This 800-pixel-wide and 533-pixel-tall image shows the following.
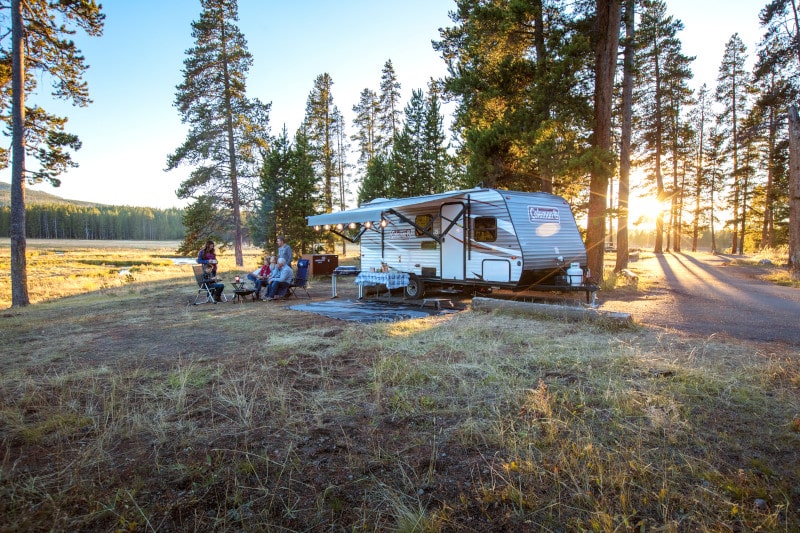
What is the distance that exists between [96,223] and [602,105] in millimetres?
125862

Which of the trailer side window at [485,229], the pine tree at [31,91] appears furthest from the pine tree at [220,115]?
the trailer side window at [485,229]

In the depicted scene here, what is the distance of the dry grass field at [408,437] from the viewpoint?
2096mm

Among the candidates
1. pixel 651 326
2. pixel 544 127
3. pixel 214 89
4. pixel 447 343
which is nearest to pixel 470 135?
pixel 544 127

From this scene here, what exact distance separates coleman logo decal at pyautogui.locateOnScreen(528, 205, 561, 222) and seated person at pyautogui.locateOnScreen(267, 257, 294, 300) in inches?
246

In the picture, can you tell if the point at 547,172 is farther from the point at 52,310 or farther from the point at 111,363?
the point at 52,310

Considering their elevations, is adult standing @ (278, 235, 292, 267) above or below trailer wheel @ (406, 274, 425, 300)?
above

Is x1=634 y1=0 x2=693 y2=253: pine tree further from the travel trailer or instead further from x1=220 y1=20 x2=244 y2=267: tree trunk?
x1=220 y1=20 x2=244 y2=267: tree trunk

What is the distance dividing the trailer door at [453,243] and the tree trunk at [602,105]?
3880 mm

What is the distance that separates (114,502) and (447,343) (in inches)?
157

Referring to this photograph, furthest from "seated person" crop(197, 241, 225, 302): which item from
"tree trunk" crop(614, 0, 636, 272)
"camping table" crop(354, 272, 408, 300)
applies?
"tree trunk" crop(614, 0, 636, 272)

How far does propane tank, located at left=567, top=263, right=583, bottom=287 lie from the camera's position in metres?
9.15

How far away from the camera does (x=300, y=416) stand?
3.25m

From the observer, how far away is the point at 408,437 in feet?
9.50

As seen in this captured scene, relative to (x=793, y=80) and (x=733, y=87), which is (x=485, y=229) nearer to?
(x=793, y=80)
